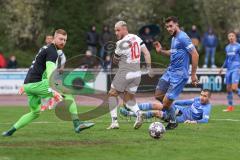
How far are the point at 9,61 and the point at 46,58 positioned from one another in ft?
65.5

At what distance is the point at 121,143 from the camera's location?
12906 mm

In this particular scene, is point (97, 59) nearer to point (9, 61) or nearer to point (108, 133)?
point (9, 61)

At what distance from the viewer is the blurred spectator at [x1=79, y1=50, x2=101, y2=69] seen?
3093cm

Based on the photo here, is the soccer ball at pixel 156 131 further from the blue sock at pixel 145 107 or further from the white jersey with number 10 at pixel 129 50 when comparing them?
the white jersey with number 10 at pixel 129 50

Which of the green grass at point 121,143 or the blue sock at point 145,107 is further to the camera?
the blue sock at point 145,107

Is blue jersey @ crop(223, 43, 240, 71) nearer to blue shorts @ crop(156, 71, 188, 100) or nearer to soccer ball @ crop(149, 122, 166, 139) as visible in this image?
blue shorts @ crop(156, 71, 188, 100)

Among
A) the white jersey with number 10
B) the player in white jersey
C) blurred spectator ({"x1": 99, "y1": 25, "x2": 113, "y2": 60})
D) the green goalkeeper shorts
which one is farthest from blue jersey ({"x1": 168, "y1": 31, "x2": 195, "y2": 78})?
blurred spectator ({"x1": 99, "y1": 25, "x2": 113, "y2": 60})

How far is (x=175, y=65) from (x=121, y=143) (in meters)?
2.84

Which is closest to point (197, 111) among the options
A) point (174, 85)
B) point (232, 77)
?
point (174, 85)

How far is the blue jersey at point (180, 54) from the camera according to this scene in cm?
1472

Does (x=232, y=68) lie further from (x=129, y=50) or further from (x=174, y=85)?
(x=174, y=85)

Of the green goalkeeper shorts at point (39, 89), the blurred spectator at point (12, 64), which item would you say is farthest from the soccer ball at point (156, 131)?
the blurred spectator at point (12, 64)

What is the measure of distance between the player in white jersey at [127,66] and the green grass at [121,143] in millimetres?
640

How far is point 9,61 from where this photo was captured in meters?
33.2
